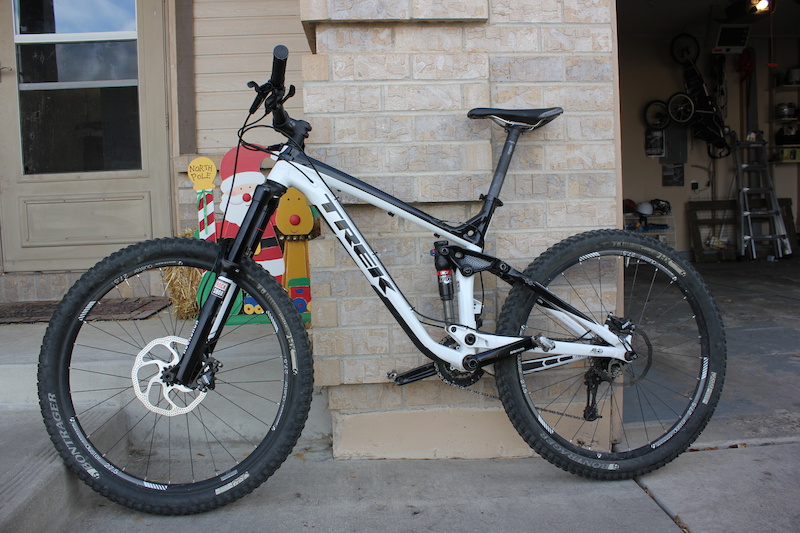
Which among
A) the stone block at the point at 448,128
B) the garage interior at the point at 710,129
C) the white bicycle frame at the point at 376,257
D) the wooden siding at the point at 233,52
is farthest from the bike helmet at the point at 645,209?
the white bicycle frame at the point at 376,257

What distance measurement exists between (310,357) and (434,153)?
0.98 meters

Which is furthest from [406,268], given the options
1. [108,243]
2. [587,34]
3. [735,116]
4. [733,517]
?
[735,116]

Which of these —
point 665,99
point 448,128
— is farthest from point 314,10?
point 665,99

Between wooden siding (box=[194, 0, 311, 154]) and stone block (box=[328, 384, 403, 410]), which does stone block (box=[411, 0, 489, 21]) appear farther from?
wooden siding (box=[194, 0, 311, 154])

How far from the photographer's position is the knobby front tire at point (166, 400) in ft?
6.85

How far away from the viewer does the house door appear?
15.2 ft

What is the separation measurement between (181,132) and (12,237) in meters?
1.54

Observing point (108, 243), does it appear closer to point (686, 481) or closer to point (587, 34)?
point (587, 34)

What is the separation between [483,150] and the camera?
2.52 m

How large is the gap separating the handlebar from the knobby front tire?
1.63ft

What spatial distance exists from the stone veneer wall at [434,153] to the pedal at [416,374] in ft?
0.58

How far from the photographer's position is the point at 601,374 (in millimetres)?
2350

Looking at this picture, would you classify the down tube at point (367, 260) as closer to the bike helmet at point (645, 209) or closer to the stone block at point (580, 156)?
the stone block at point (580, 156)

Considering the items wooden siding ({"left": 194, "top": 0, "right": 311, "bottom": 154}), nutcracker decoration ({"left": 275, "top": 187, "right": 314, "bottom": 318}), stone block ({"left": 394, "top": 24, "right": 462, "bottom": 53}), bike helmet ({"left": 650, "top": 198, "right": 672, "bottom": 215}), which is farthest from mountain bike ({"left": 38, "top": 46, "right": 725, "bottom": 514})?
bike helmet ({"left": 650, "top": 198, "right": 672, "bottom": 215})
